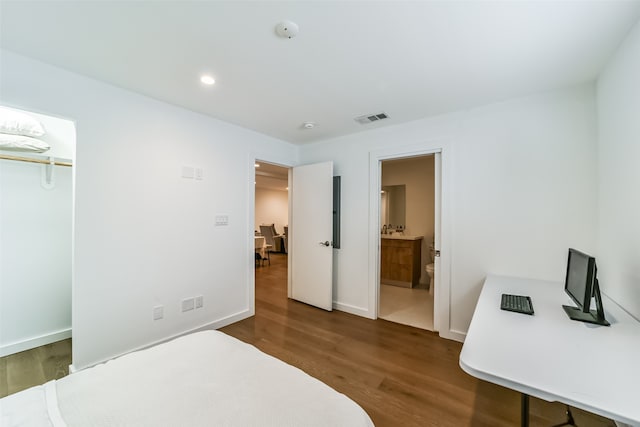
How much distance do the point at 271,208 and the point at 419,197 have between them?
5761mm

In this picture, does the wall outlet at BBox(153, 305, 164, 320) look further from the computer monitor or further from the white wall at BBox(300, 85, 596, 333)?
the computer monitor

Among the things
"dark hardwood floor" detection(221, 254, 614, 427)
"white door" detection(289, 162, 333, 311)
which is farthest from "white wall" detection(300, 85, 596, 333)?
"white door" detection(289, 162, 333, 311)

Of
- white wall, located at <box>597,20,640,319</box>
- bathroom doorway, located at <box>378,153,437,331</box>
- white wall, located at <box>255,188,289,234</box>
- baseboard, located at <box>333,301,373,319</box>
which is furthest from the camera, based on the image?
white wall, located at <box>255,188,289,234</box>

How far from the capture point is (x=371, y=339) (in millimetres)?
2766

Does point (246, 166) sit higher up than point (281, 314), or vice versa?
point (246, 166)

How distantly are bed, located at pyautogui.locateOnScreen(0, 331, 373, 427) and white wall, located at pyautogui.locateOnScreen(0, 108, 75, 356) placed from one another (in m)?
2.13

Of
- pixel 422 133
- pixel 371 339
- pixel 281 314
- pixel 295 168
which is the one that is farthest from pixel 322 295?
pixel 422 133

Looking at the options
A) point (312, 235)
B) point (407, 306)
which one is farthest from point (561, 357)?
point (312, 235)

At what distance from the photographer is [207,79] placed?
2.13 m

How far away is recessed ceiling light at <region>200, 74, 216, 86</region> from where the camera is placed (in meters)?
2.08

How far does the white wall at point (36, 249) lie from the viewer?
92.5 inches

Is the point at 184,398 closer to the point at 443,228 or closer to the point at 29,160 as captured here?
the point at 443,228

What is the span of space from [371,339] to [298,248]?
174cm

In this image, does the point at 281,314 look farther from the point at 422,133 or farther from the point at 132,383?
the point at 422,133
